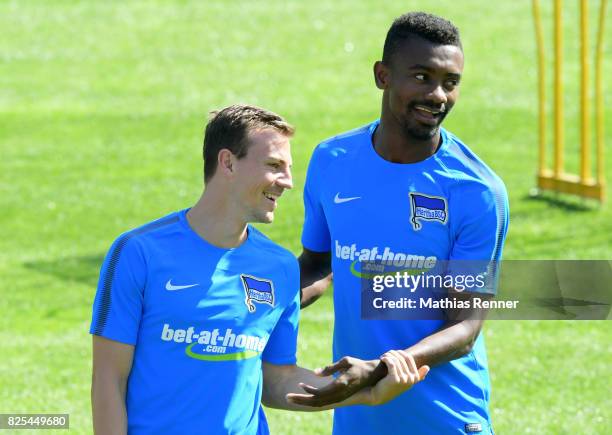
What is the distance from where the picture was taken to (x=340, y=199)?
538 cm

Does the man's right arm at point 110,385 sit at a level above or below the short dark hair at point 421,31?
below

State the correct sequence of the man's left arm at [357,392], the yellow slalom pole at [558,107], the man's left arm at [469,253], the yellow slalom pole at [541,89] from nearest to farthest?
the man's left arm at [357,392] → the man's left arm at [469,253] → the yellow slalom pole at [558,107] → the yellow slalom pole at [541,89]

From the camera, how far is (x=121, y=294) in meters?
4.33

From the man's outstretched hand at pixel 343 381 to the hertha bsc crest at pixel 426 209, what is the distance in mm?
713

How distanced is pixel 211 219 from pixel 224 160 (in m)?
0.22

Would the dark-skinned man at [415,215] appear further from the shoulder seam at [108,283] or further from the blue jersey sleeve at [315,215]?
the shoulder seam at [108,283]

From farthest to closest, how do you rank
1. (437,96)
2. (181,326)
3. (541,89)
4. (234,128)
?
(541,89), (437,96), (234,128), (181,326)

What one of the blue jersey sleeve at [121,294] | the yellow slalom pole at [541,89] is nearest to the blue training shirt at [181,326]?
the blue jersey sleeve at [121,294]

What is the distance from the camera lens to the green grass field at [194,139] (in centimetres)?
1020

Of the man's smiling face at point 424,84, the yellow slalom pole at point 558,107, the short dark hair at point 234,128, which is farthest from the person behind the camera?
the yellow slalom pole at point 558,107

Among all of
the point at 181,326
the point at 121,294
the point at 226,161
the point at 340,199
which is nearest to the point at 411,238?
the point at 340,199

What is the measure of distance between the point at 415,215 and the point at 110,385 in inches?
60.9

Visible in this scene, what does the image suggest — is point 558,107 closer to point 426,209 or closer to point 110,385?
point 426,209

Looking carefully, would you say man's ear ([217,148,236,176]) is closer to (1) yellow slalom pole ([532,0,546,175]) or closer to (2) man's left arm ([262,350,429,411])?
(2) man's left arm ([262,350,429,411])
